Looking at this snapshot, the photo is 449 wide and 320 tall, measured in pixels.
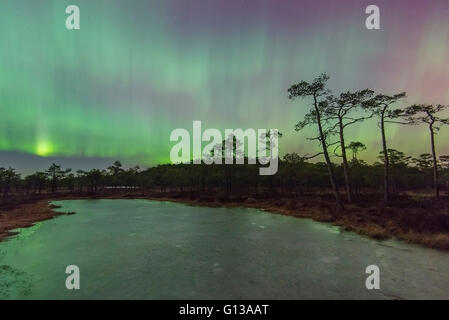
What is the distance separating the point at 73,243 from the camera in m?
16.0

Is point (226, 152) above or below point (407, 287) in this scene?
above

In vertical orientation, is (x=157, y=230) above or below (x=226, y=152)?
below

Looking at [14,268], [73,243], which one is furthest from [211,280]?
[73,243]

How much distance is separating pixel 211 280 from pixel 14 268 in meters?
8.82

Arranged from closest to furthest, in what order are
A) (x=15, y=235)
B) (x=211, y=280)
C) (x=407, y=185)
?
(x=211, y=280) < (x=15, y=235) < (x=407, y=185)

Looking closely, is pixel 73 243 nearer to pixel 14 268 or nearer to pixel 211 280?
pixel 14 268

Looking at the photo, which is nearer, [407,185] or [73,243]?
[73,243]
